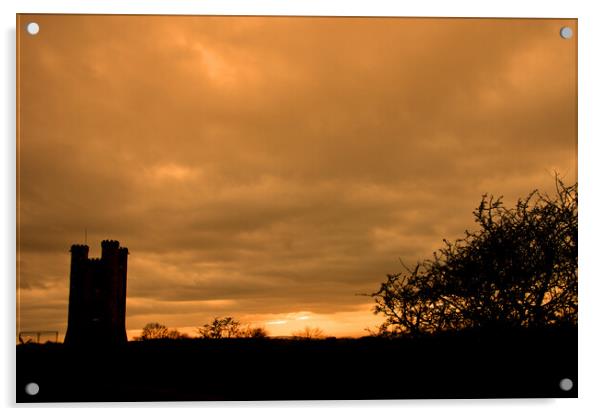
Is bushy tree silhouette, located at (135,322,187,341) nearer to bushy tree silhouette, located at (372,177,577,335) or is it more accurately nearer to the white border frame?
the white border frame

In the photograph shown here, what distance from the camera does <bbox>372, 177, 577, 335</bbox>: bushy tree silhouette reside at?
4355mm

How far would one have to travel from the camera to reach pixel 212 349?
4254mm

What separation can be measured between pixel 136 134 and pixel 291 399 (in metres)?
2.06

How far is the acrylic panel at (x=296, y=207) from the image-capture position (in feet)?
14.0

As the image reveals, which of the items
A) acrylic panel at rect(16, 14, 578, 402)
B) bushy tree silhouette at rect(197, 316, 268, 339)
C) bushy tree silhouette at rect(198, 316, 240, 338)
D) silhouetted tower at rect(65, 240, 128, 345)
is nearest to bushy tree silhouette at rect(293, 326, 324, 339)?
acrylic panel at rect(16, 14, 578, 402)

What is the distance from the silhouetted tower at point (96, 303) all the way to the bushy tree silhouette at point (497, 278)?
1704 millimetres

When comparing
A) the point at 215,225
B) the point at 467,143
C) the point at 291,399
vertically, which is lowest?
the point at 291,399

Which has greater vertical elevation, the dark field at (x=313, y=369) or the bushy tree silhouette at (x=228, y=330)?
the bushy tree silhouette at (x=228, y=330)

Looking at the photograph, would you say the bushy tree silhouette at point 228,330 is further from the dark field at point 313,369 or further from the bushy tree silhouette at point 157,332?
the bushy tree silhouette at point 157,332

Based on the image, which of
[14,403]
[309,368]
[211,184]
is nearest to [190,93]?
[211,184]

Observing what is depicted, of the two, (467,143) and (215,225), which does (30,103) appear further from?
(467,143)

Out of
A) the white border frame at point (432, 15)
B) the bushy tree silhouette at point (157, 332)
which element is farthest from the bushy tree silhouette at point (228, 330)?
the white border frame at point (432, 15)

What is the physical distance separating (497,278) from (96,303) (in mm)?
2676

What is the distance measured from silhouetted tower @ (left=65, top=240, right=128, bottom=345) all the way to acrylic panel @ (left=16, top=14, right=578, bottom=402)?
0.05ft
